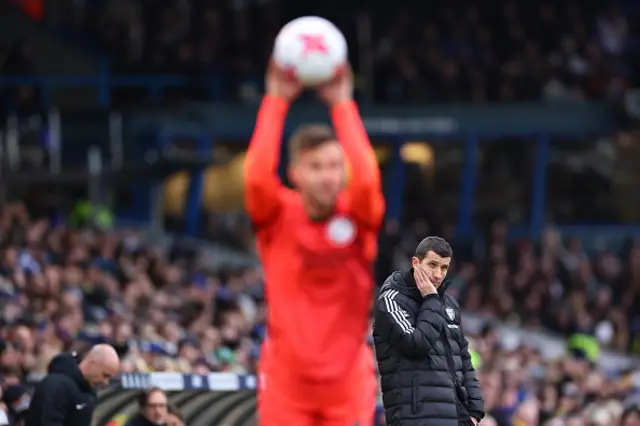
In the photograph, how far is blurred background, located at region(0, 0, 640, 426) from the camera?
18.2m

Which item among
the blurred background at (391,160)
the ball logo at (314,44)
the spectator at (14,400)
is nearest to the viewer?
the ball logo at (314,44)

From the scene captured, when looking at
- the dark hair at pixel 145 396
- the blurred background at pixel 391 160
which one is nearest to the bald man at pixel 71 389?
the dark hair at pixel 145 396

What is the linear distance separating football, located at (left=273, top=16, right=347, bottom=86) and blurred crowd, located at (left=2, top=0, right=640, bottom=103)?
19.4 meters

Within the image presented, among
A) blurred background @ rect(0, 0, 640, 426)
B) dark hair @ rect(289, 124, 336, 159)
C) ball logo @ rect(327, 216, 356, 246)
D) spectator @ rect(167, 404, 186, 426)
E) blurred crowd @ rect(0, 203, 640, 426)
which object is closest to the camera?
dark hair @ rect(289, 124, 336, 159)

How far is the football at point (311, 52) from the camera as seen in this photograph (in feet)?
19.1

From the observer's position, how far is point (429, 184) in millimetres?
27875

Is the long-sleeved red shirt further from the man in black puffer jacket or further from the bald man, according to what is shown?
the bald man

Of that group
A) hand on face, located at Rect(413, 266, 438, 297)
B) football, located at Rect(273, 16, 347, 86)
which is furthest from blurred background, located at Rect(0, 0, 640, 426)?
football, located at Rect(273, 16, 347, 86)

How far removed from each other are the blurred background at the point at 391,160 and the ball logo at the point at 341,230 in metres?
9.95

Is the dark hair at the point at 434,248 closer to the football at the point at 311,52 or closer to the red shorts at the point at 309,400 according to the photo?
the red shorts at the point at 309,400

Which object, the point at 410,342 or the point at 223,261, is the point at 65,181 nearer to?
the point at 223,261

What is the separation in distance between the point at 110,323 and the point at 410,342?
694 cm

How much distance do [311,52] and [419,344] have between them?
8.99 feet

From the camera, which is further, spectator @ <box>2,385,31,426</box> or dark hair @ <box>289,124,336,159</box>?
spectator @ <box>2,385,31,426</box>
